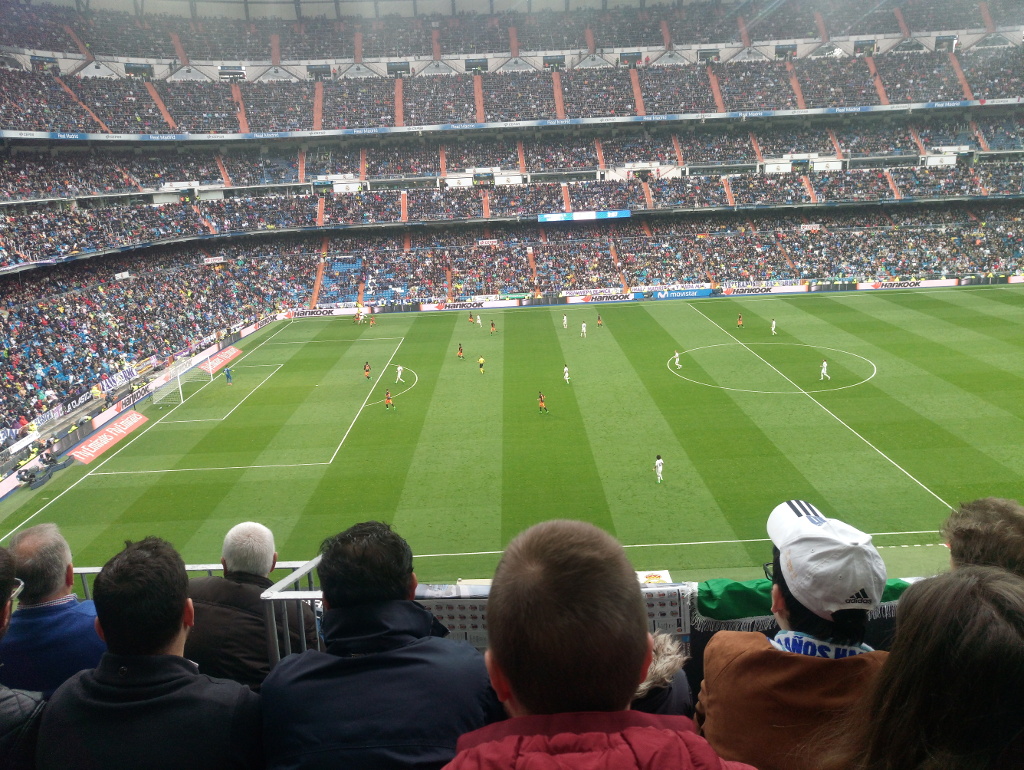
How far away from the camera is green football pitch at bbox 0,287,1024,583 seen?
20812mm

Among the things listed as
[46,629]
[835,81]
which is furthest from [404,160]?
[46,629]

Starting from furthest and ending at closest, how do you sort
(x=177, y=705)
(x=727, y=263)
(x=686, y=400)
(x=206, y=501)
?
(x=727, y=263) → (x=686, y=400) → (x=206, y=501) → (x=177, y=705)

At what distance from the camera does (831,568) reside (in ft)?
10.2

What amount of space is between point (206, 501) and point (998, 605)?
25.1m

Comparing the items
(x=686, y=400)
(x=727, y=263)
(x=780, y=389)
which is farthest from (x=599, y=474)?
(x=727, y=263)

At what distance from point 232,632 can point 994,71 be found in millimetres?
85580

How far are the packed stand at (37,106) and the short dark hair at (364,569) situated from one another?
188 feet

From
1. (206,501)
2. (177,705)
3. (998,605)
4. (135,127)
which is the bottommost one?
(206,501)

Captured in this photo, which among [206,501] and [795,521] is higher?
[795,521]

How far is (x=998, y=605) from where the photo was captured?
2029 mm

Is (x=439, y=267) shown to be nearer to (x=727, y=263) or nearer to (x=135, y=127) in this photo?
(x=727, y=263)

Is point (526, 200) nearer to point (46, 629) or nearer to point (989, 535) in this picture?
point (46, 629)

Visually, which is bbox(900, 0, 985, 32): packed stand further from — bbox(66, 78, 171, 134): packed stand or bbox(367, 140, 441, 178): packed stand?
bbox(66, 78, 171, 134): packed stand

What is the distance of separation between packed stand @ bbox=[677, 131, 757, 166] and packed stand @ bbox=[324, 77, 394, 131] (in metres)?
29.5
